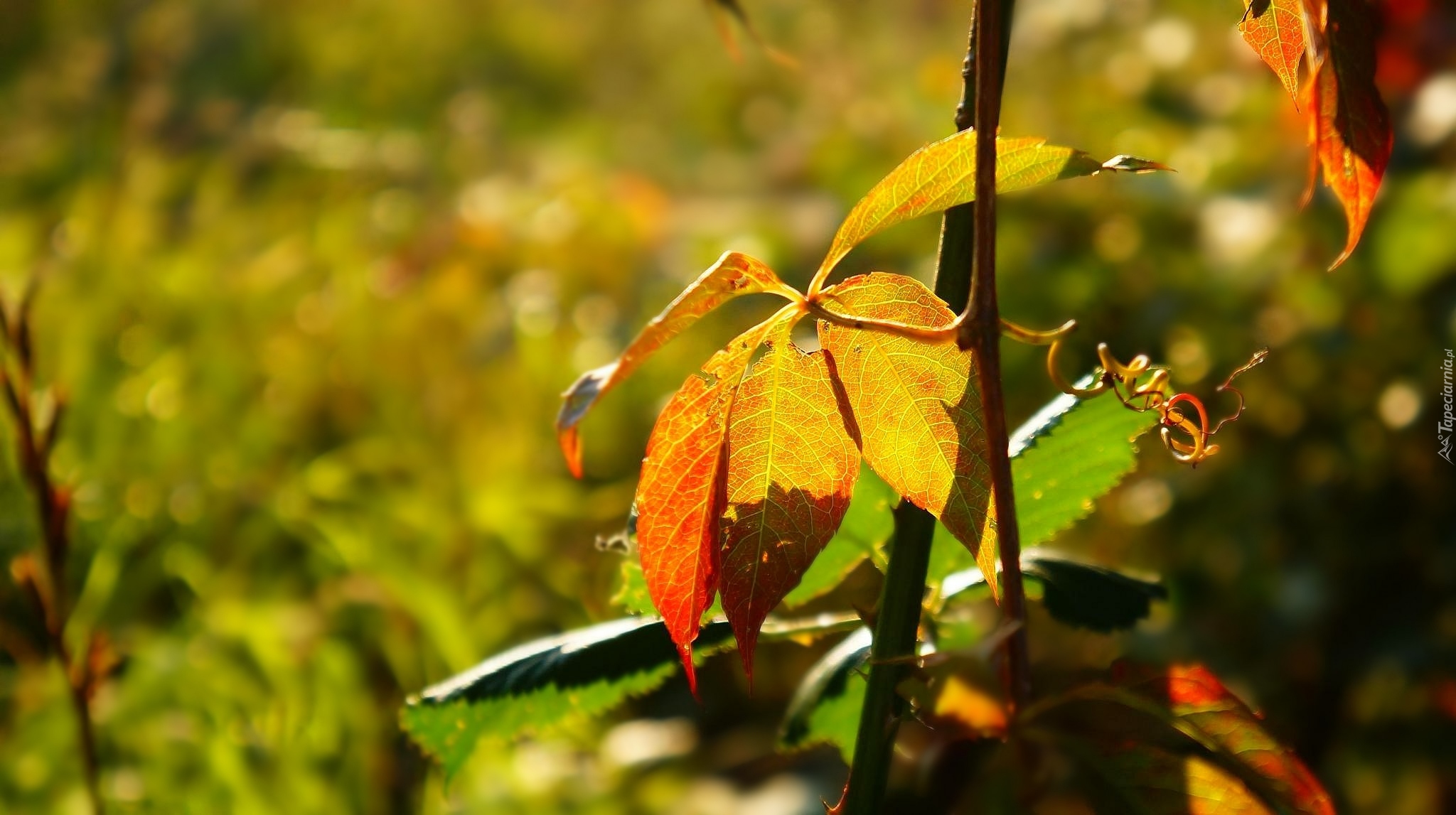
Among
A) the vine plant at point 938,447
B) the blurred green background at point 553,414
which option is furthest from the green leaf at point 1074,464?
the blurred green background at point 553,414

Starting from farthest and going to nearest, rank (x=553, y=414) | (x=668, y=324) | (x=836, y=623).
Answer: (x=553, y=414), (x=836, y=623), (x=668, y=324)

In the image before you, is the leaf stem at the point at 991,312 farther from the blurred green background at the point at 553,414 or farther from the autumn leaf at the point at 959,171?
the blurred green background at the point at 553,414

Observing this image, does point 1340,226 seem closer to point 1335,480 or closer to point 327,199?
point 1335,480

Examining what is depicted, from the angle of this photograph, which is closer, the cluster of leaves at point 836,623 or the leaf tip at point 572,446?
the leaf tip at point 572,446

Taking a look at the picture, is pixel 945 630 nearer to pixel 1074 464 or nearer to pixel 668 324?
pixel 1074 464

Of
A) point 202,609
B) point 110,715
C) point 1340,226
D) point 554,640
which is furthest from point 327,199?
point 554,640

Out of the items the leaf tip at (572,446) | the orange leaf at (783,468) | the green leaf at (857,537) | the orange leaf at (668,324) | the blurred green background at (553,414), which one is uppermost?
the orange leaf at (668,324)

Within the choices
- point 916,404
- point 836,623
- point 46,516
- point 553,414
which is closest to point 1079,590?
point 836,623
